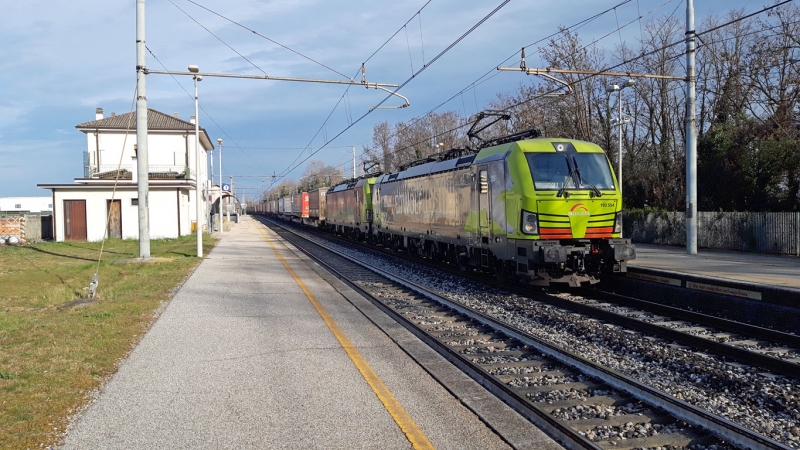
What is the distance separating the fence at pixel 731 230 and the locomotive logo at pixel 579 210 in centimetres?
1273

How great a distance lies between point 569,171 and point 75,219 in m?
29.9

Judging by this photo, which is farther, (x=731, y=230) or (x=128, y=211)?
(x=128, y=211)

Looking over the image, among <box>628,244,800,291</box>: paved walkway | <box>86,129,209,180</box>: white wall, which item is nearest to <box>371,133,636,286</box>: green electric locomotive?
<box>628,244,800,291</box>: paved walkway

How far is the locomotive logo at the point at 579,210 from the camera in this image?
12.3m

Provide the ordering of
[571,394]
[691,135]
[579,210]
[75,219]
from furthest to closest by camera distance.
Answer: [75,219], [691,135], [579,210], [571,394]

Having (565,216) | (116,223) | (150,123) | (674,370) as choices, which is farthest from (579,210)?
(150,123)

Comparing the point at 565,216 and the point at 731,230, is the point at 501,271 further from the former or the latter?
the point at 731,230

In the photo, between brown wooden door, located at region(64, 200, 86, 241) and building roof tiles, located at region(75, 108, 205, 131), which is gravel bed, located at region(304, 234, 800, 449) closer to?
brown wooden door, located at region(64, 200, 86, 241)

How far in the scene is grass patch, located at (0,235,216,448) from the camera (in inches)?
214

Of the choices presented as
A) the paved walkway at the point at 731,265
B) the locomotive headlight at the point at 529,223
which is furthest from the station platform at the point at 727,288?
the locomotive headlight at the point at 529,223

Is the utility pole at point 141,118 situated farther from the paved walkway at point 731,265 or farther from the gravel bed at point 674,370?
the paved walkway at point 731,265

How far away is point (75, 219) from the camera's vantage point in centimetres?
3400

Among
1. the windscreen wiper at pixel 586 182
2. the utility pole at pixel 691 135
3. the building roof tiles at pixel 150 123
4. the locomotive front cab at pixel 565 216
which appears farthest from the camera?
the building roof tiles at pixel 150 123

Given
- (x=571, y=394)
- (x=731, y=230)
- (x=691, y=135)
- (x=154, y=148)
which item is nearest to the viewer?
(x=571, y=394)
